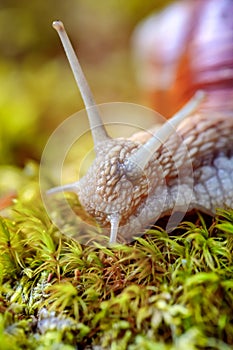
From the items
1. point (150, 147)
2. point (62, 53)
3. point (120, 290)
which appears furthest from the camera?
point (62, 53)

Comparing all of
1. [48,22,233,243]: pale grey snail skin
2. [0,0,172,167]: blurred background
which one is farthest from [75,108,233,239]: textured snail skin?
[0,0,172,167]: blurred background

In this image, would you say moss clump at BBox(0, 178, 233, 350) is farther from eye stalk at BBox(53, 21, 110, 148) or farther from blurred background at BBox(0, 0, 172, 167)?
blurred background at BBox(0, 0, 172, 167)

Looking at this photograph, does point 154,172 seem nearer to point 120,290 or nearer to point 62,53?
point 120,290

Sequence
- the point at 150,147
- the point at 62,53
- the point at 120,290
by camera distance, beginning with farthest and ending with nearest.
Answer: the point at 62,53
the point at 150,147
the point at 120,290

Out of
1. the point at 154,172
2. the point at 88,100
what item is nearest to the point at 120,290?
the point at 154,172

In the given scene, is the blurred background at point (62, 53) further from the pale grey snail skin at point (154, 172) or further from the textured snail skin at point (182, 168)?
the pale grey snail skin at point (154, 172)

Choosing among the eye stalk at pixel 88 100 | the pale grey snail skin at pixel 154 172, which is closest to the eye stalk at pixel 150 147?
the pale grey snail skin at pixel 154 172
